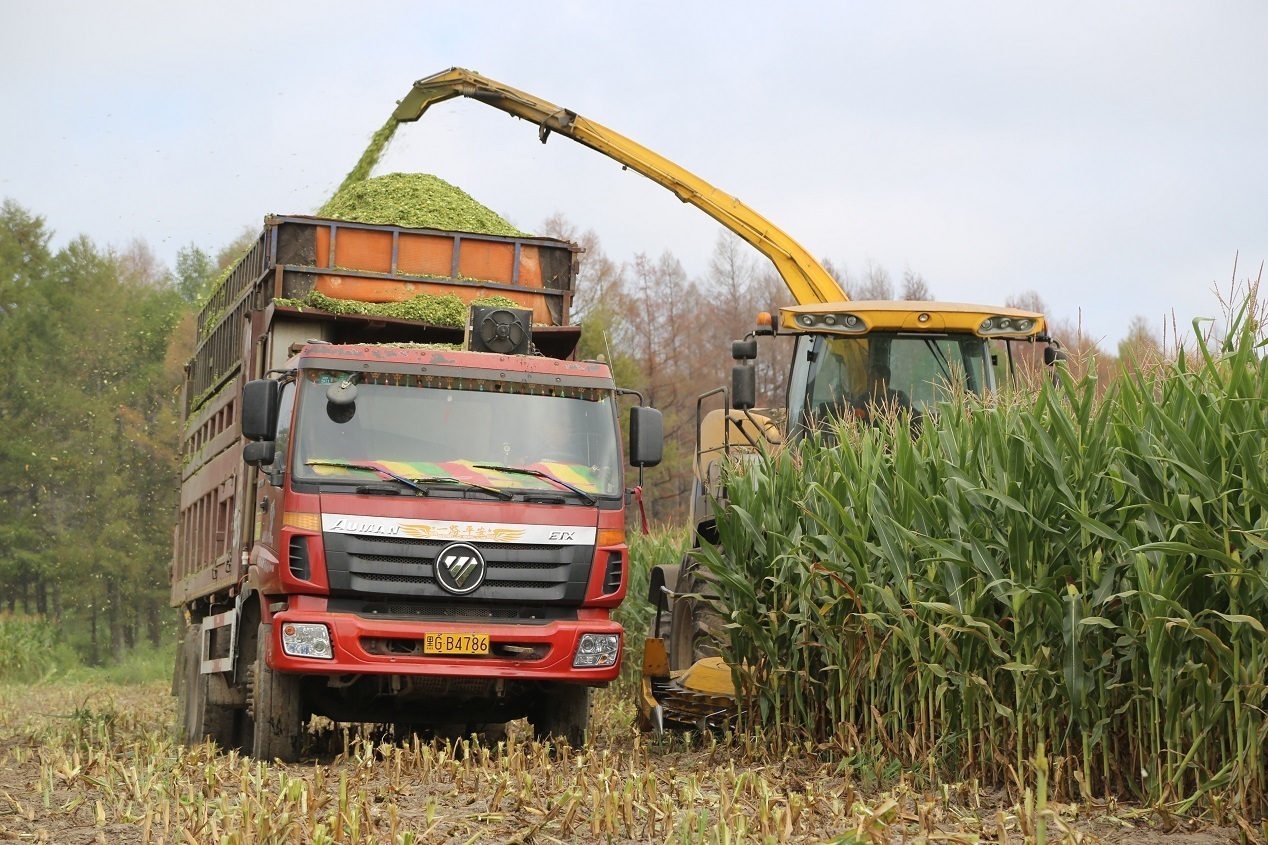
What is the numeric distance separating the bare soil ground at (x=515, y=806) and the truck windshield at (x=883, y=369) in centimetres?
307

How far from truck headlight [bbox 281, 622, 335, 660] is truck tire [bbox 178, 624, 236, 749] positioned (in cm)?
202

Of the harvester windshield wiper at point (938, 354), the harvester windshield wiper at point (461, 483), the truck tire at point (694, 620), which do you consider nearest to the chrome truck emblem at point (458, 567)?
the harvester windshield wiper at point (461, 483)

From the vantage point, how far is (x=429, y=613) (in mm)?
9648

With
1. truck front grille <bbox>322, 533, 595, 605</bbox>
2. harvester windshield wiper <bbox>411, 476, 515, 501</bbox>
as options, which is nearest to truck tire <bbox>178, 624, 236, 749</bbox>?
truck front grille <bbox>322, 533, 595, 605</bbox>

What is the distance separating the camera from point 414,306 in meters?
11.6

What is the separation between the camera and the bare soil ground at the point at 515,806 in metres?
6.05

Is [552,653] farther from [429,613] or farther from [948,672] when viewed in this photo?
[948,672]

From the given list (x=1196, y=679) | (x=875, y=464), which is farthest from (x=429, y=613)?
(x=1196, y=679)

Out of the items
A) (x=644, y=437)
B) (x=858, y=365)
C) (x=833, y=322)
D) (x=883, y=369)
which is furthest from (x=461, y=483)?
(x=883, y=369)

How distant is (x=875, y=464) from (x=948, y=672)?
4.85 ft

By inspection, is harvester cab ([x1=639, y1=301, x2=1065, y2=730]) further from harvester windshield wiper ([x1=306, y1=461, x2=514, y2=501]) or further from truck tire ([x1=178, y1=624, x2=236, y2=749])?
truck tire ([x1=178, y1=624, x2=236, y2=749])

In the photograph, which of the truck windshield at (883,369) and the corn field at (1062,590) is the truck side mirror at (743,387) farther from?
the corn field at (1062,590)

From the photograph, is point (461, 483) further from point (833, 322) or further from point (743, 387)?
point (833, 322)

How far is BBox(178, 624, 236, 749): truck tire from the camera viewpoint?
1198 centimetres
